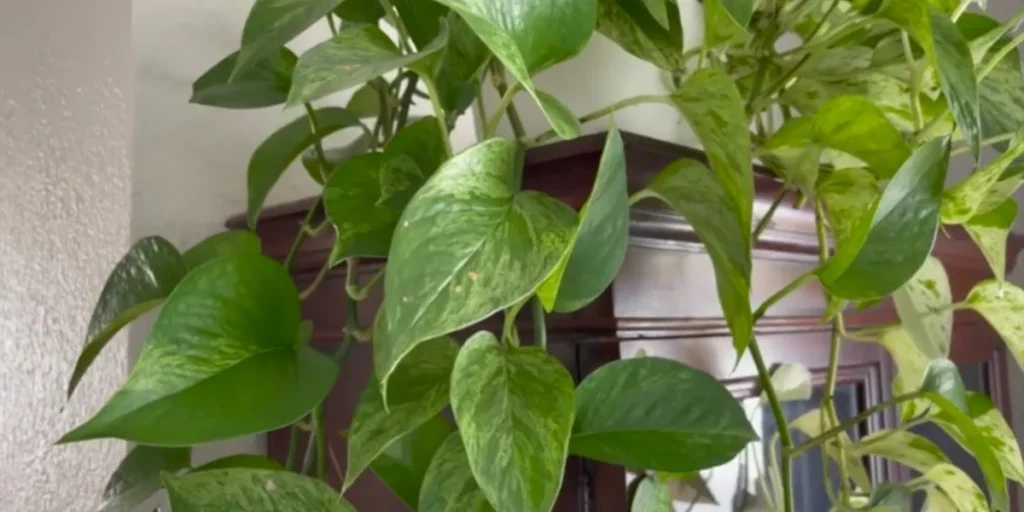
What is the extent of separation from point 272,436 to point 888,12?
1.91ft

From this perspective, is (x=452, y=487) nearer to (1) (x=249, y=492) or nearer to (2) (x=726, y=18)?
(1) (x=249, y=492)

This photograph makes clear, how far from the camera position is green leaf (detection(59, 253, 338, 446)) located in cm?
29

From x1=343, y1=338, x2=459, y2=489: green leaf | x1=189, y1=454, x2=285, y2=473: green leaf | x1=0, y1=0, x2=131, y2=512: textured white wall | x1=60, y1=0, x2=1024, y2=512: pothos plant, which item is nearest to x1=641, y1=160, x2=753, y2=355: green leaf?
x1=60, y1=0, x2=1024, y2=512: pothos plant

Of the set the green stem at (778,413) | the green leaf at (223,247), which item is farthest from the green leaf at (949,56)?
the green leaf at (223,247)

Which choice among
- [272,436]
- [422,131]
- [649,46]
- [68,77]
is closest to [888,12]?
[649,46]

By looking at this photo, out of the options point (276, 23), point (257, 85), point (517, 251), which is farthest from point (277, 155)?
point (517, 251)

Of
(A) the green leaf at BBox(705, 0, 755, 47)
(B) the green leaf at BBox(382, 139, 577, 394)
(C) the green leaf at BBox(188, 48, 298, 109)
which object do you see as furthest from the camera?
(C) the green leaf at BBox(188, 48, 298, 109)

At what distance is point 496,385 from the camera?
0.27m

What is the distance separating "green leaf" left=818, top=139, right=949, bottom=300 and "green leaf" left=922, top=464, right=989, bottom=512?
0.62 ft

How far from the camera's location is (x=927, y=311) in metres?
0.46

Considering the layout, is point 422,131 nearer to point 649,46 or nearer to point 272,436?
point 649,46

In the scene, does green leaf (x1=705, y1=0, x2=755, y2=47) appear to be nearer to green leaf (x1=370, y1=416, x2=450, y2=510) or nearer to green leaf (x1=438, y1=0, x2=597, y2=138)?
green leaf (x1=438, y1=0, x2=597, y2=138)

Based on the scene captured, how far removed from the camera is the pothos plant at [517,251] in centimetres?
24

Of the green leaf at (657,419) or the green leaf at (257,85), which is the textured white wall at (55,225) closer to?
the green leaf at (257,85)
